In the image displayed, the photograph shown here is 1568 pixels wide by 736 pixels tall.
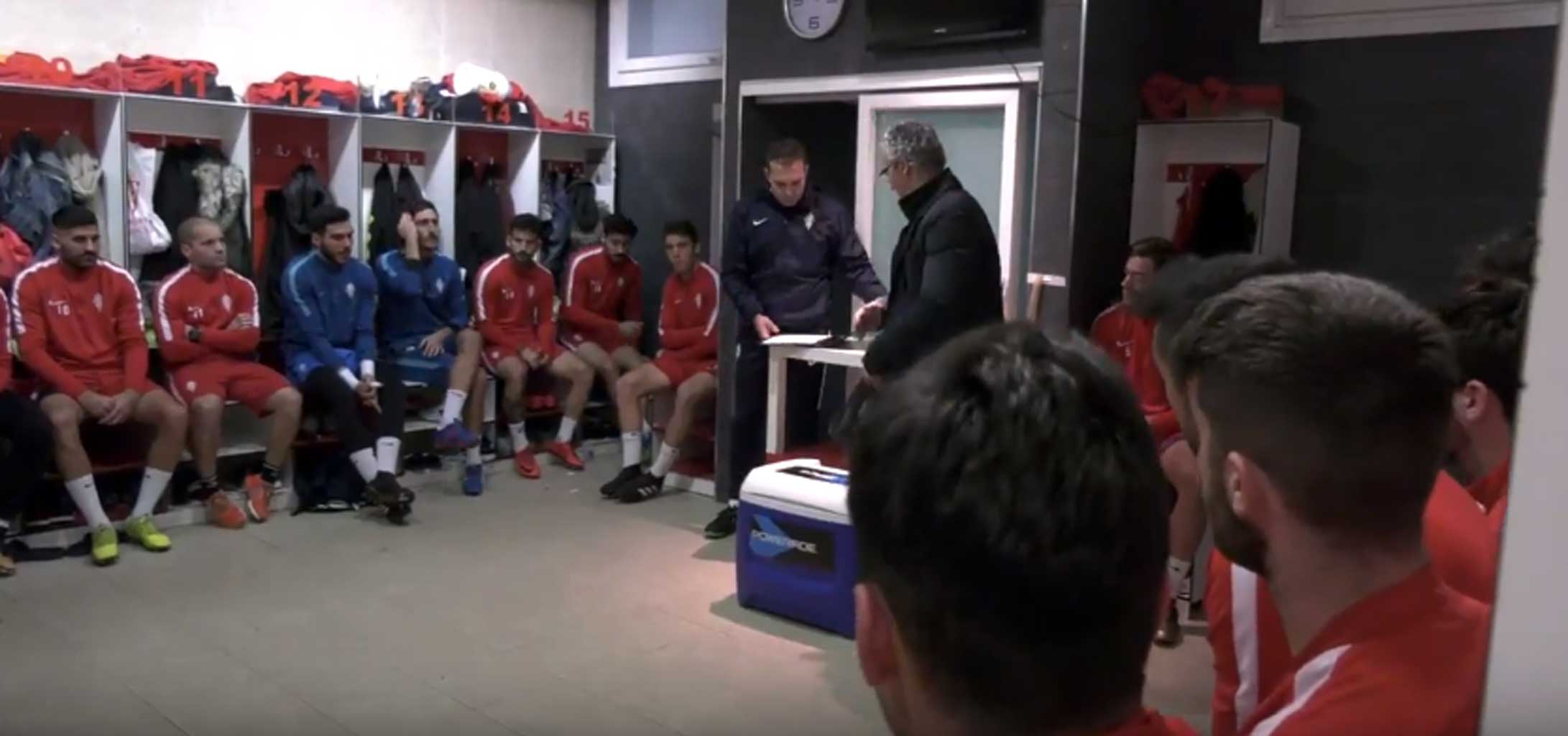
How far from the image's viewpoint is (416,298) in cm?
564

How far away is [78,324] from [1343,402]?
15.0 ft

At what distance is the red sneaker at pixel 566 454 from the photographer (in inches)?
230

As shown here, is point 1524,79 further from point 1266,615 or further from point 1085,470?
point 1085,470

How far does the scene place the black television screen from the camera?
3984mm

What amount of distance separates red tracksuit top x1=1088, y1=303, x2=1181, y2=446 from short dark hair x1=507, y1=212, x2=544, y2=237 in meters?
2.81

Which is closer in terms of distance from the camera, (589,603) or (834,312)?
(589,603)

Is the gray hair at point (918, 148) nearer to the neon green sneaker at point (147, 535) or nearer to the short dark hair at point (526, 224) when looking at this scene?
the short dark hair at point (526, 224)

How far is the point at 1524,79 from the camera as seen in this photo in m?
3.83

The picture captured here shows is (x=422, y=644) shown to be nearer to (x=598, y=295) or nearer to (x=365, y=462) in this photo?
(x=365, y=462)

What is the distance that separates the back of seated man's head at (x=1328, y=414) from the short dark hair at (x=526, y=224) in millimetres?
5081

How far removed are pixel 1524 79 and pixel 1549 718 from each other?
12.7ft

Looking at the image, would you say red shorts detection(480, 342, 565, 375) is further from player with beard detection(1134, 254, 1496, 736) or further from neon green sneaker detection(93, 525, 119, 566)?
player with beard detection(1134, 254, 1496, 736)

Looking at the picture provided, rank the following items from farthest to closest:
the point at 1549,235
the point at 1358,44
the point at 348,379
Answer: the point at 348,379, the point at 1358,44, the point at 1549,235

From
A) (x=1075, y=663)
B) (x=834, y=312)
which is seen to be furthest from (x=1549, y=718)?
(x=834, y=312)
